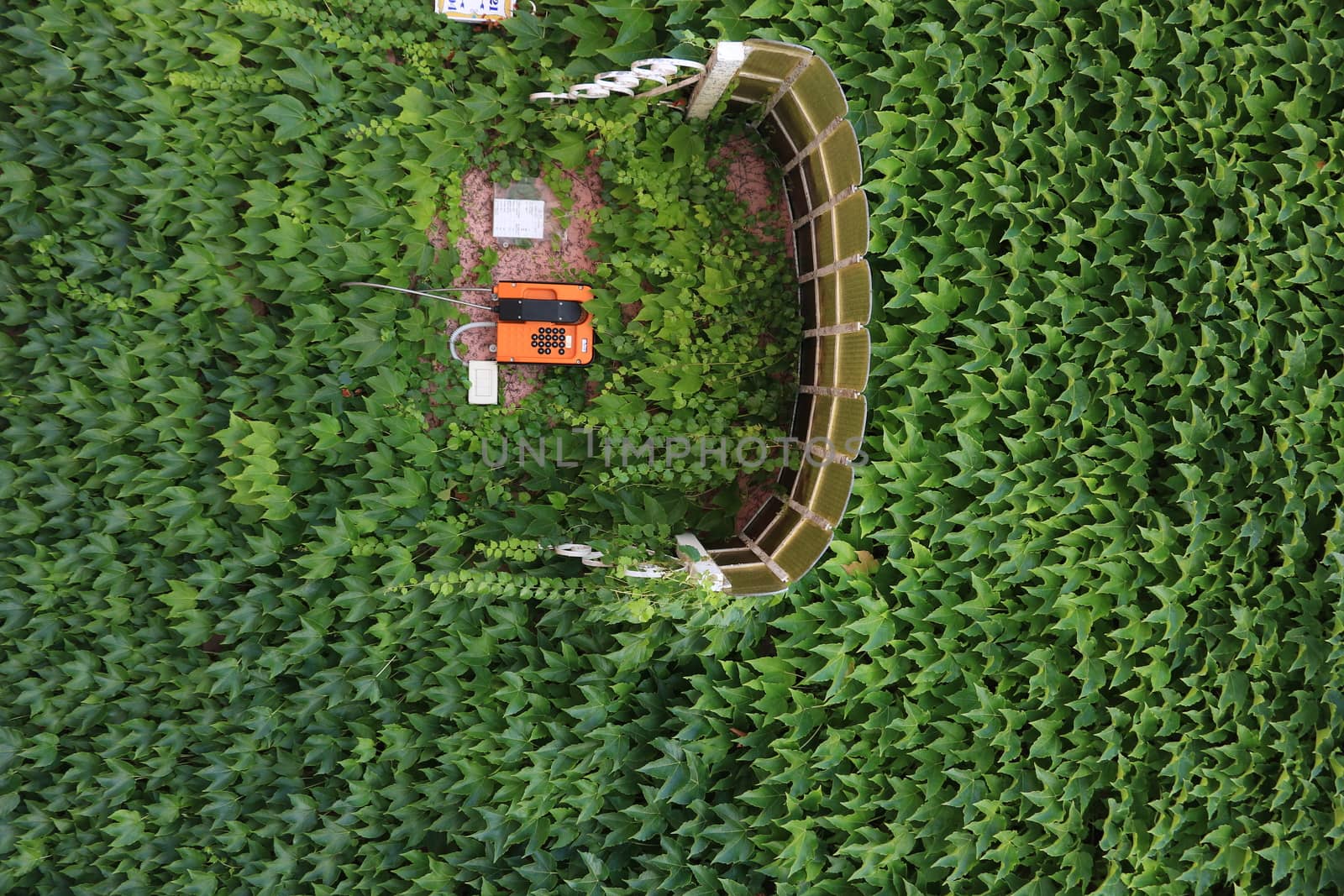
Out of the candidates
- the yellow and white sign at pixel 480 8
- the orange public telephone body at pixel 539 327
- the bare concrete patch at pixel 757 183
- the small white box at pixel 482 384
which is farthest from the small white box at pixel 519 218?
the bare concrete patch at pixel 757 183

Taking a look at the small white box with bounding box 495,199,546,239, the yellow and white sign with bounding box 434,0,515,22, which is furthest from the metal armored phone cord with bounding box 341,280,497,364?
the yellow and white sign with bounding box 434,0,515,22

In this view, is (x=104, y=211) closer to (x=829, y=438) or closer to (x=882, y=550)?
(x=829, y=438)

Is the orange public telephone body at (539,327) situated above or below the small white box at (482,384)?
above

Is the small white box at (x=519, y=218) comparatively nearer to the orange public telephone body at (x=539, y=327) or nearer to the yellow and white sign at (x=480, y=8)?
the orange public telephone body at (x=539, y=327)

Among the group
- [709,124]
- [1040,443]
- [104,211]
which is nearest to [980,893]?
[1040,443]

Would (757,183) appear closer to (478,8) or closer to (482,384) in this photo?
(478,8)

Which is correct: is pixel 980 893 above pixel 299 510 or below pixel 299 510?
below
